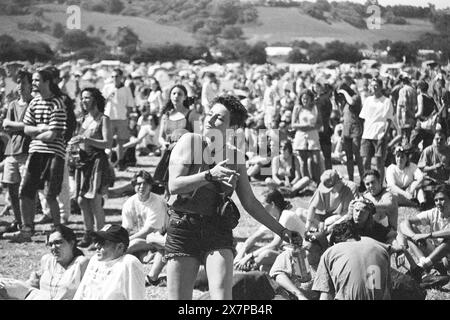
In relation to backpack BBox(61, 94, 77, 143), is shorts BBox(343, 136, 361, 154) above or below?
below

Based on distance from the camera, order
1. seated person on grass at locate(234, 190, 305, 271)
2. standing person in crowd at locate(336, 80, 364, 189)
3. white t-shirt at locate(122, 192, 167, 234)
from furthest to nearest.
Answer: standing person in crowd at locate(336, 80, 364, 189) < white t-shirt at locate(122, 192, 167, 234) < seated person on grass at locate(234, 190, 305, 271)

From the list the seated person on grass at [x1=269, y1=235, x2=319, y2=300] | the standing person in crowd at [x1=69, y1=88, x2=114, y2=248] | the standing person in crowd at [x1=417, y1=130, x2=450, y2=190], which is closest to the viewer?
the seated person on grass at [x1=269, y1=235, x2=319, y2=300]

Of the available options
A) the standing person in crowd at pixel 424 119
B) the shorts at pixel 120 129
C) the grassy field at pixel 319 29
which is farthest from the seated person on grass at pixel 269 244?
the grassy field at pixel 319 29

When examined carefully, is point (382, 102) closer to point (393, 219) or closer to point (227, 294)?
point (393, 219)

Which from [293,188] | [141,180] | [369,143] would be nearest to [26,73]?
[141,180]

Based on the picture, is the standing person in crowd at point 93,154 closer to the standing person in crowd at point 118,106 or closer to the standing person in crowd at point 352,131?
the standing person in crowd at point 352,131

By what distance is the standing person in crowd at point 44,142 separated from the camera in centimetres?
756

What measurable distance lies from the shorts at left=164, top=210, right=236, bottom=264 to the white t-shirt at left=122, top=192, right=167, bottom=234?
3.02 m

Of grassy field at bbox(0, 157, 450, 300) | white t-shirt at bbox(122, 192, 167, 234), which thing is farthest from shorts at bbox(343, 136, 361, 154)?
white t-shirt at bbox(122, 192, 167, 234)

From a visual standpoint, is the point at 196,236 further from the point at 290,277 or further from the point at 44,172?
the point at 44,172

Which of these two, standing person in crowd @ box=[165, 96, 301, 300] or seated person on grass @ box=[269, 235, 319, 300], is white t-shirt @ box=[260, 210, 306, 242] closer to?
seated person on grass @ box=[269, 235, 319, 300]

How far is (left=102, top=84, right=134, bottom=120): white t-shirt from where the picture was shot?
12.3 meters
